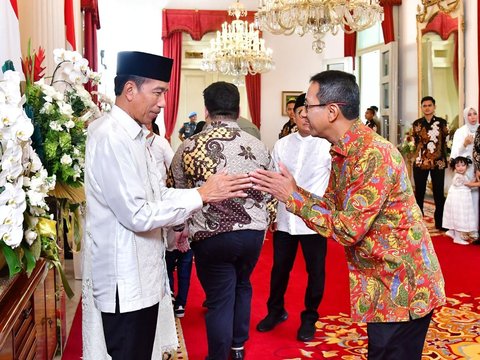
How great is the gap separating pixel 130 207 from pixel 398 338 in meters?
1.06

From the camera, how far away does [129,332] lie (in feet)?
7.06

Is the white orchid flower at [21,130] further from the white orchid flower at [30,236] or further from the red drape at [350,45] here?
the red drape at [350,45]

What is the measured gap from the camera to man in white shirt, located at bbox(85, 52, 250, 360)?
6.75 feet

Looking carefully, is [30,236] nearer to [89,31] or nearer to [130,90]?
[130,90]

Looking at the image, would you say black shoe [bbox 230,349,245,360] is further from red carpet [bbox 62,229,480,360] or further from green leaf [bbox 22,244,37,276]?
green leaf [bbox 22,244,37,276]

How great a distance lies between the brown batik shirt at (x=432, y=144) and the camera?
26.1ft

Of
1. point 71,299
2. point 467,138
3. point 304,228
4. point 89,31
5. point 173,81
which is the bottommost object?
point 71,299

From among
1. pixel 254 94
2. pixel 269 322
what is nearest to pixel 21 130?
pixel 269 322

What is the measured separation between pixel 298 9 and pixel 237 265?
15.0 ft

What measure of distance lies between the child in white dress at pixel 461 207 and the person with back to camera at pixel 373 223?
526cm

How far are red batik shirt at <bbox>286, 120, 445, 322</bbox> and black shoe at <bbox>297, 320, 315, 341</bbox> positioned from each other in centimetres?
181

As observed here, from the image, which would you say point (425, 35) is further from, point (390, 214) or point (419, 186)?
point (390, 214)

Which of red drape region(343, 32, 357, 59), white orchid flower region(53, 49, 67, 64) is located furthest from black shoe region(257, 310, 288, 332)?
red drape region(343, 32, 357, 59)

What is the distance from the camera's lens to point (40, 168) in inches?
80.1
